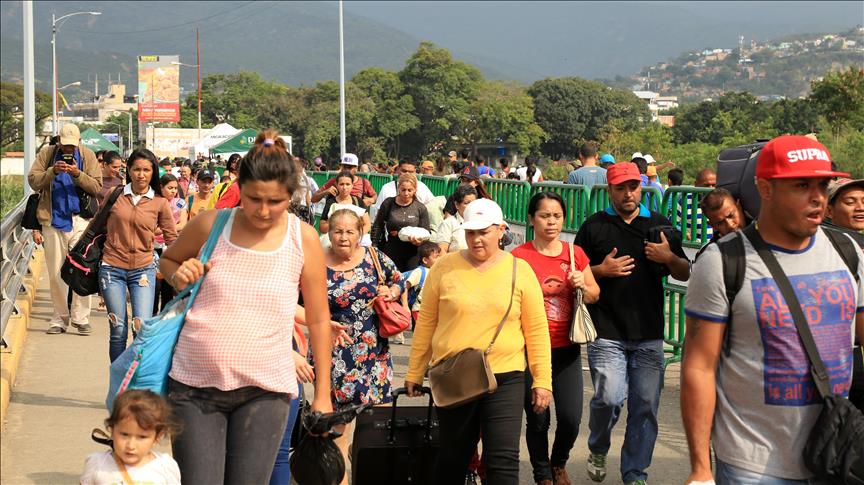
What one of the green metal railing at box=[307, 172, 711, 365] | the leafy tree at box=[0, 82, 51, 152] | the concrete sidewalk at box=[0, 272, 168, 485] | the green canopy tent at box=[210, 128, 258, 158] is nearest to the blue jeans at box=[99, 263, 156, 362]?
the concrete sidewalk at box=[0, 272, 168, 485]

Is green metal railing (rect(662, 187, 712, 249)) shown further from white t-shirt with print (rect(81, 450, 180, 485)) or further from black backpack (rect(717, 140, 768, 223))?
white t-shirt with print (rect(81, 450, 180, 485))

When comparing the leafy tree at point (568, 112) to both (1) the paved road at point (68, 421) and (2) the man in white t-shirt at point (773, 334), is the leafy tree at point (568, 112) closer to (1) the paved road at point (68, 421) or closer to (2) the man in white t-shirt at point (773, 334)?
(1) the paved road at point (68, 421)

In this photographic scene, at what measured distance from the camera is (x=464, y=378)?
567 centimetres

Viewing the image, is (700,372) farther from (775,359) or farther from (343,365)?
(343,365)

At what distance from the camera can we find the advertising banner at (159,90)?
93.1 meters

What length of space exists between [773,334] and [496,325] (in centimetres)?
217

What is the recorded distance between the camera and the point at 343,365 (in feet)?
21.9

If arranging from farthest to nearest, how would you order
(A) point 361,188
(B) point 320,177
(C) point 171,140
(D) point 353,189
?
(C) point 171,140 → (B) point 320,177 → (A) point 361,188 → (D) point 353,189

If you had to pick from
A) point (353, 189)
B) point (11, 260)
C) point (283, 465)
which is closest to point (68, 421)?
point (11, 260)

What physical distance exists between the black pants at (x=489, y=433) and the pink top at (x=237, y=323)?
5.33ft

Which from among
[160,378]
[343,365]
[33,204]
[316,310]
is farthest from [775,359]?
[33,204]

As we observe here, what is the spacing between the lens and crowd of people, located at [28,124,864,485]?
382 centimetres

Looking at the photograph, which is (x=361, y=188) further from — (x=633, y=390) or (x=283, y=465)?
(x=283, y=465)

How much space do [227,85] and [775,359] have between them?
15699cm
